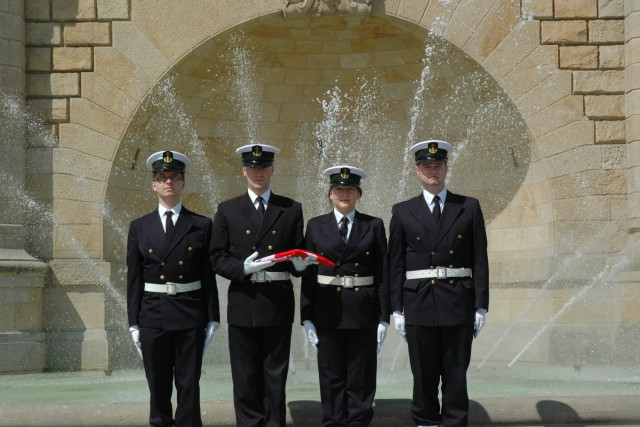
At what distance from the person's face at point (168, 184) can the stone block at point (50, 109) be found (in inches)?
176

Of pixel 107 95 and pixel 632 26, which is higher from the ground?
pixel 632 26

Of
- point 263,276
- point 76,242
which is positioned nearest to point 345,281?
point 263,276

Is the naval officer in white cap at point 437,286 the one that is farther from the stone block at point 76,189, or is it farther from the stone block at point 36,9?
the stone block at point 36,9

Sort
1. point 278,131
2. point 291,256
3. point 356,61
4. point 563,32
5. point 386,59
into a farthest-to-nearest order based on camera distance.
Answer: point 278,131, point 356,61, point 386,59, point 563,32, point 291,256

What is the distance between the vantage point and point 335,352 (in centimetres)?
431

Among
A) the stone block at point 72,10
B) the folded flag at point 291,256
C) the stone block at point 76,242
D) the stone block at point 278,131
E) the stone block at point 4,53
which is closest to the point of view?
the folded flag at point 291,256

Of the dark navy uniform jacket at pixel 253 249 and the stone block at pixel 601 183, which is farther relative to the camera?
the stone block at pixel 601 183

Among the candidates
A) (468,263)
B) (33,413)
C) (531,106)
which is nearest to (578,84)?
(531,106)

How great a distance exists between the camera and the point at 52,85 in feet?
27.6

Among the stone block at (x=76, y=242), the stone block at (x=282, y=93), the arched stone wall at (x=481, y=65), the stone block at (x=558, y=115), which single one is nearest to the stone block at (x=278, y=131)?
the stone block at (x=282, y=93)

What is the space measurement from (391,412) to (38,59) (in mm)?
5755

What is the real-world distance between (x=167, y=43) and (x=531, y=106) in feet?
12.3

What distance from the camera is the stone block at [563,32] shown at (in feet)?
27.7

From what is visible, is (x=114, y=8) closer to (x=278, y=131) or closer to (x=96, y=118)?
(x=96, y=118)
